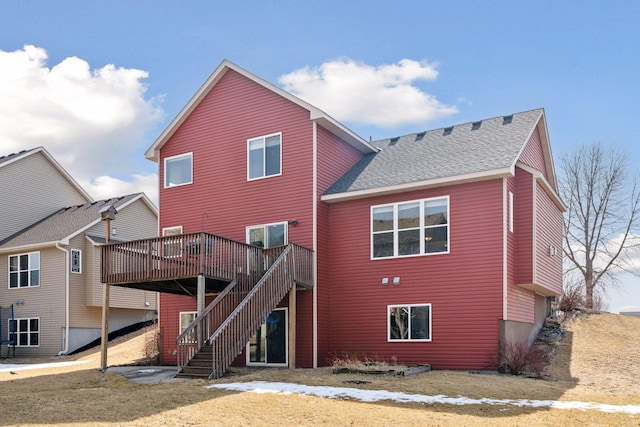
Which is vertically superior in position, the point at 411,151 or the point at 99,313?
the point at 411,151

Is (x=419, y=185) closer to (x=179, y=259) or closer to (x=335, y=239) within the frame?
(x=335, y=239)

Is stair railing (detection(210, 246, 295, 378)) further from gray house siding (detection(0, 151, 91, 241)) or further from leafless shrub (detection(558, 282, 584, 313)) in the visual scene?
gray house siding (detection(0, 151, 91, 241))

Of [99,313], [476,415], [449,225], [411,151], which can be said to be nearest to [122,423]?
[476,415]

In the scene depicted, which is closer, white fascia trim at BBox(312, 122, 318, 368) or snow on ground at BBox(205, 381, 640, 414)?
snow on ground at BBox(205, 381, 640, 414)

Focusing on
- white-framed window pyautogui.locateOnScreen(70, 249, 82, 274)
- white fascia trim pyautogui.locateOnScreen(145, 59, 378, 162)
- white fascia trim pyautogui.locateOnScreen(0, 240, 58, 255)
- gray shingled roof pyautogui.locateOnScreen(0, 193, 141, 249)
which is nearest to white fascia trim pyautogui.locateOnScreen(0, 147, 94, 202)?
gray shingled roof pyautogui.locateOnScreen(0, 193, 141, 249)

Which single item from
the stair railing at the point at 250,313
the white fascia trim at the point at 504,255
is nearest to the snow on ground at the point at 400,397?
the stair railing at the point at 250,313

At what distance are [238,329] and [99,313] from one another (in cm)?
1543

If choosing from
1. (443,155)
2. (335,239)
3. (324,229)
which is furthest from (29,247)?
(443,155)

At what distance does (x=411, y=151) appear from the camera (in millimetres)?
21156

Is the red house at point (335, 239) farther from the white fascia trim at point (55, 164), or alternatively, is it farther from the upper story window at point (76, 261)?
the white fascia trim at point (55, 164)

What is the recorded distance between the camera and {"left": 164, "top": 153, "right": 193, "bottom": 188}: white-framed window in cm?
2214

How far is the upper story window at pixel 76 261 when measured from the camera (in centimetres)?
2827

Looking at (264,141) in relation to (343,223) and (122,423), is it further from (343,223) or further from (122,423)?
(122,423)

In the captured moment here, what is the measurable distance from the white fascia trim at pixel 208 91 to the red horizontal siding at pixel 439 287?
2.59 metres
